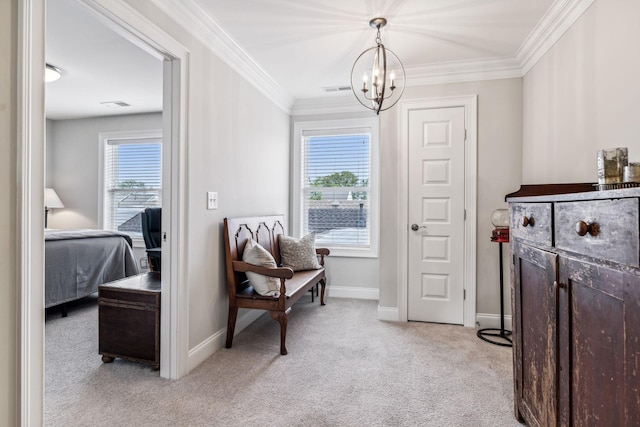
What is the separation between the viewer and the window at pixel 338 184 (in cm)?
428

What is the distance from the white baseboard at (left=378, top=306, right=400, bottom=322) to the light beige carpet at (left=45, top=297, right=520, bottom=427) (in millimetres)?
262

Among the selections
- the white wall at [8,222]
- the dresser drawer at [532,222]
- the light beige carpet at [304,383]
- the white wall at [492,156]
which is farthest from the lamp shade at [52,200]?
the dresser drawer at [532,222]

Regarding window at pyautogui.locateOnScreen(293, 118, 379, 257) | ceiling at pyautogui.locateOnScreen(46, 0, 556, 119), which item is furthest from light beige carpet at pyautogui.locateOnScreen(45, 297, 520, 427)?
ceiling at pyautogui.locateOnScreen(46, 0, 556, 119)

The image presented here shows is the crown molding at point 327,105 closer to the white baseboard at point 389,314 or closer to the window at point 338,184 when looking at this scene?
the window at point 338,184

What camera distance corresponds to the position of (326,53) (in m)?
3.04

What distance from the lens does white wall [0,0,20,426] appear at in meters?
1.29

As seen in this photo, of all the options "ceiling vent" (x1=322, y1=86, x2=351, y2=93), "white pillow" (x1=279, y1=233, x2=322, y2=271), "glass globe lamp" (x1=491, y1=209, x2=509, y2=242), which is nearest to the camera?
"glass globe lamp" (x1=491, y1=209, x2=509, y2=242)

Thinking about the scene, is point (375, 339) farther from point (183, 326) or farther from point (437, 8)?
point (437, 8)

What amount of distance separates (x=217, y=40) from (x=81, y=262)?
2693 millimetres

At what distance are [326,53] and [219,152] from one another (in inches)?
50.4

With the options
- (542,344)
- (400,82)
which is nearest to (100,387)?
(542,344)

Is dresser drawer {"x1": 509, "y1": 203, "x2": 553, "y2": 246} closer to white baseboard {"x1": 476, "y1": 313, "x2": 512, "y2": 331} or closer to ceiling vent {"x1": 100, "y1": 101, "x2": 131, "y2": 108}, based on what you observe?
white baseboard {"x1": 476, "y1": 313, "x2": 512, "y2": 331}

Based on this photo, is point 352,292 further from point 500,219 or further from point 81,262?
point 81,262

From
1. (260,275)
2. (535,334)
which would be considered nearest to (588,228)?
(535,334)
